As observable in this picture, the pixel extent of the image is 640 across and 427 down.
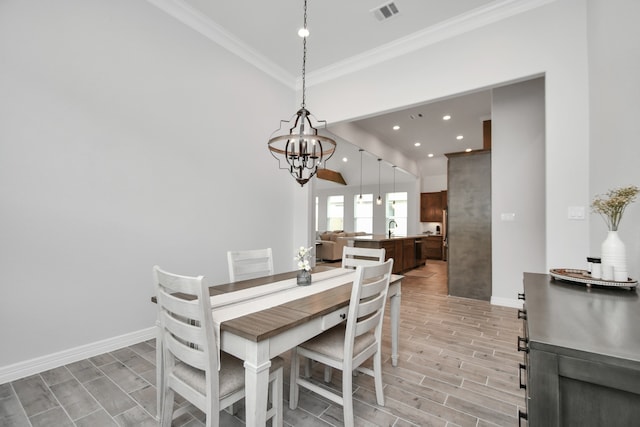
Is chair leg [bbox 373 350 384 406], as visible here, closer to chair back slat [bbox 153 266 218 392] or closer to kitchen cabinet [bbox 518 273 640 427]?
chair back slat [bbox 153 266 218 392]

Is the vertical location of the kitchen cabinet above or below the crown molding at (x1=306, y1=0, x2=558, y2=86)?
below

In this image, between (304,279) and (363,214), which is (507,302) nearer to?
(304,279)

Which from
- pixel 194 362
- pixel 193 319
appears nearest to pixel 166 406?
pixel 194 362

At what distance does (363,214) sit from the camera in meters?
11.7

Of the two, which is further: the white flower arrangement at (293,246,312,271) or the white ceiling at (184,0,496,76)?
the white ceiling at (184,0,496,76)

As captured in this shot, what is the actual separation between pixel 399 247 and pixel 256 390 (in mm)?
5825

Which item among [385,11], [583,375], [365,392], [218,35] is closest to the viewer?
[583,375]

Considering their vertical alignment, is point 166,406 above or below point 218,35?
below

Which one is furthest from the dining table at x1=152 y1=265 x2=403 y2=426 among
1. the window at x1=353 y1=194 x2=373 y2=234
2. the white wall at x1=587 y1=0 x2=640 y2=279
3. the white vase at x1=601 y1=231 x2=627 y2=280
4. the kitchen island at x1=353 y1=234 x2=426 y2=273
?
the window at x1=353 y1=194 x2=373 y2=234

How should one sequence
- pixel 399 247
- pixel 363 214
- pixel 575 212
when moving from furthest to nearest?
1. pixel 363 214
2. pixel 399 247
3. pixel 575 212

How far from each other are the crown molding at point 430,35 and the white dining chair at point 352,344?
9.63 feet

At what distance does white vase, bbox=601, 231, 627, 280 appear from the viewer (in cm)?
147

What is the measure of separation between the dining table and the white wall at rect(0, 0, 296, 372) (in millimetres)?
1384

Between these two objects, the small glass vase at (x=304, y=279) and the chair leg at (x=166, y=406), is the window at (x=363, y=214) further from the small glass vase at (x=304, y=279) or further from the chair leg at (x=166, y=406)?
the chair leg at (x=166, y=406)
